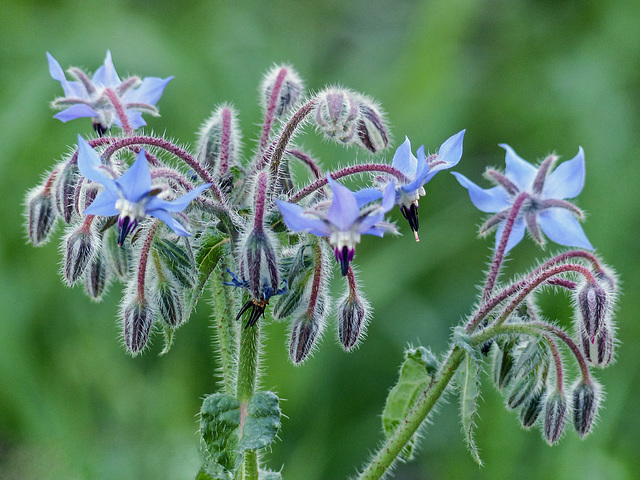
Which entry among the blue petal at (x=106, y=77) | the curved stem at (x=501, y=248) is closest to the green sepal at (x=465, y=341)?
the curved stem at (x=501, y=248)

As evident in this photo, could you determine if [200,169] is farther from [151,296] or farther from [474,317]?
[474,317]

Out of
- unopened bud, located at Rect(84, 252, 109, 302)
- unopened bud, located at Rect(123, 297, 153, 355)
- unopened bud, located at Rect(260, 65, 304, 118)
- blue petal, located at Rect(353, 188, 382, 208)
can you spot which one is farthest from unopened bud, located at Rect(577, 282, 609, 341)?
unopened bud, located at Rect(84, 252, 109, 302)

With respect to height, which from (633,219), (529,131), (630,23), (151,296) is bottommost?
(151,296)

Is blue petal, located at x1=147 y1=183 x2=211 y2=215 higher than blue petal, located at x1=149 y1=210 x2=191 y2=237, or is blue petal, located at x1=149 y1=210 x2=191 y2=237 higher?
blue petal, located at x1=147 y1=183 x2=211 y2=215

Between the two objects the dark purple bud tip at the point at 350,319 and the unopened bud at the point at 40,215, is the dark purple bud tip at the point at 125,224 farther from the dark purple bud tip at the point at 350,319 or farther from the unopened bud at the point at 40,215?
the dark purple bud tip at the point at 350,319

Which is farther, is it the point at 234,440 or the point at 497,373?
the point at 497,373

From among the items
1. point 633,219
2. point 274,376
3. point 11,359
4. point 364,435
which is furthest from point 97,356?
point 633,219

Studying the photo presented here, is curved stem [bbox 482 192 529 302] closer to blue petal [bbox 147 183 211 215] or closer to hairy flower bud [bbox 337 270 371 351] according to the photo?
hairy flower bud [bbox 337 270 371 351]
